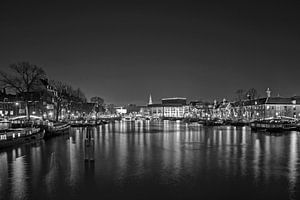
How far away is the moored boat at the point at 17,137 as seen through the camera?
3662 centimetres

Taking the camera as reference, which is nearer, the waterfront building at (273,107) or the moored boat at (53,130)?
the moored boat at (53,130)

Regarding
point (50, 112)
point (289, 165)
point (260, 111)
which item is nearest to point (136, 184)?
point (289, 165)

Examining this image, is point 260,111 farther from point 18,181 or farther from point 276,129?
point 18,181

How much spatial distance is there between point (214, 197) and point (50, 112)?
110 meters

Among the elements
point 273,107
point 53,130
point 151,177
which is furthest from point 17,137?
point 273,107

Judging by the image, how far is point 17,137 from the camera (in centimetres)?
4059

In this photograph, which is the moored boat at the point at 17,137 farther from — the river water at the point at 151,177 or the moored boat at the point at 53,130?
the river water at the point at 151,177

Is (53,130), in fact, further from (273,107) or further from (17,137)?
(273,107)

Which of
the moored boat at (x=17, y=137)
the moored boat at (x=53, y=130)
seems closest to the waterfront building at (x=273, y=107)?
the moored boat at (x=53, y=130)

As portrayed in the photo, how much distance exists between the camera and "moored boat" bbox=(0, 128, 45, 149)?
36.6m

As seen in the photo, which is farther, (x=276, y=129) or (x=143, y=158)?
(x=276, y=129)

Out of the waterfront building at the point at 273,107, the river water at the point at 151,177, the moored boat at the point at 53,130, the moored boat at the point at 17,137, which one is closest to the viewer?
the river water at the point at 151,177

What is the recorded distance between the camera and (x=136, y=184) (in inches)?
723

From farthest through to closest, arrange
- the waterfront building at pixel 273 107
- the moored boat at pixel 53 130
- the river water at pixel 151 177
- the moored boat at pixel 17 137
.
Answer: the waterfront building at pixel 273 107 → the moored boat at pixel 53 130 → the moored boat at pixel 17 137 → the river water at pixel 151 177
